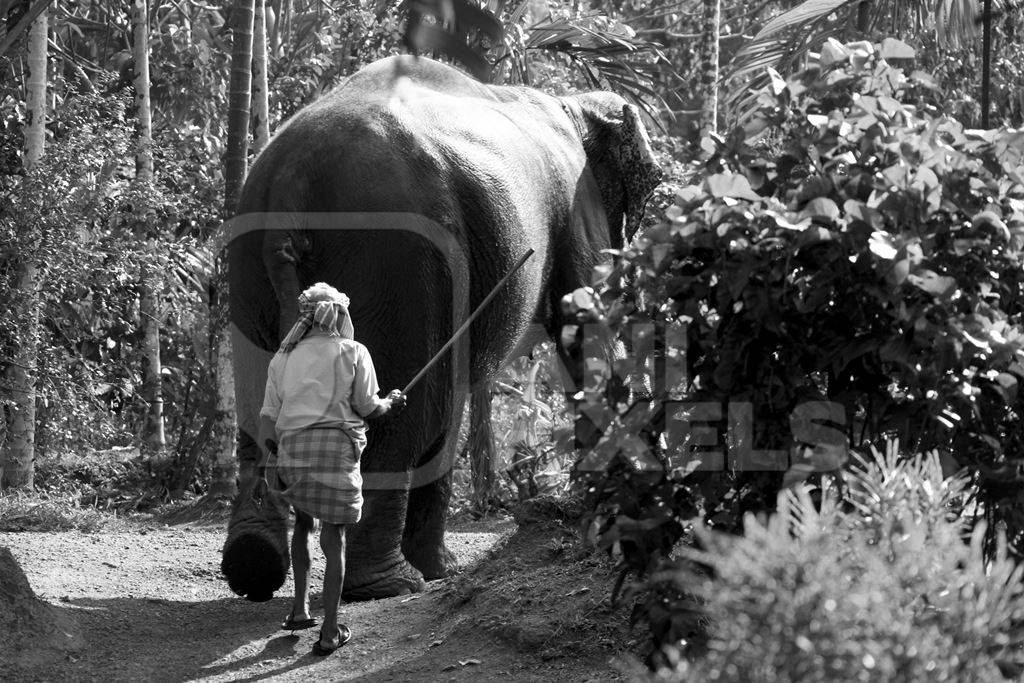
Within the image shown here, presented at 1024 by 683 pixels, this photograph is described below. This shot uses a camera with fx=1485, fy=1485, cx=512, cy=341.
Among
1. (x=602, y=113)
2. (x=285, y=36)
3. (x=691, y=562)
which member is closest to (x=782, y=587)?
(x=691, y=562)

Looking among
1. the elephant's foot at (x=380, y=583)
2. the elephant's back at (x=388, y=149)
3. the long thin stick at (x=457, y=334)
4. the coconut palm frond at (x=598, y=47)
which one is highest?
the coconut palm frond at (x=598, y=47)

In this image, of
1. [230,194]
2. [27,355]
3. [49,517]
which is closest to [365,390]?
[49,517]

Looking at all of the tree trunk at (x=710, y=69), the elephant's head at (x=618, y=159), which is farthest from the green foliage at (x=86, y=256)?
the tree trunk at (x=710, y=69)

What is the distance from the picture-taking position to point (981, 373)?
4.63 meters

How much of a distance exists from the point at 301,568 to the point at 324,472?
586mm

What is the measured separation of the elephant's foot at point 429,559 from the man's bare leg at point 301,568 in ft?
5.26

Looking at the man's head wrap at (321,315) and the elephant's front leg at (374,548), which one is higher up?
the man's head wrap at (321,315)

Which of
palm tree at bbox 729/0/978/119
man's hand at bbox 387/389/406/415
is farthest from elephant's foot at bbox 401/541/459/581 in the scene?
palm tree at bbox 729/0/978/119

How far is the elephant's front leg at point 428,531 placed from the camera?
27.3 ft

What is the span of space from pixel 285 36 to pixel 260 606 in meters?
13.8

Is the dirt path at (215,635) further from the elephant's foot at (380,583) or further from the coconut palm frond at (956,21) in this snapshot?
the coconut palm frond at (956,21)

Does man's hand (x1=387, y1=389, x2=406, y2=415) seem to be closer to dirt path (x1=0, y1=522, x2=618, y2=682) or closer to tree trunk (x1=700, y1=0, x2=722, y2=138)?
dirt path (x1=0, y1=522, x2=618, y2=682)

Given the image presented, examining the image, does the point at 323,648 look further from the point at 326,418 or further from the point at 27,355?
the point at 27,355

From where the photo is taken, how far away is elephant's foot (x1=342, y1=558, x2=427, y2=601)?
7.30 metres
